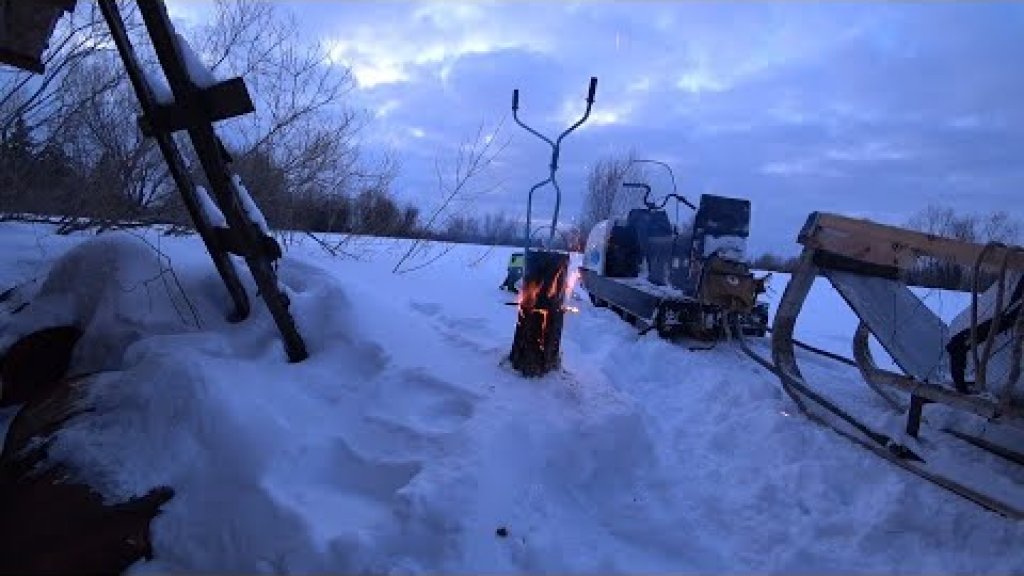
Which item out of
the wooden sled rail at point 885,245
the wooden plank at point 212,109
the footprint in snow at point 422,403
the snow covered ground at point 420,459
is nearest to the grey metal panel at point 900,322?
the wooden sled rail at point 885,245

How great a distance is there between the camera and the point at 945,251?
4.57 metres

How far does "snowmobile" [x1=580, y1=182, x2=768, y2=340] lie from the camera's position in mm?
7797

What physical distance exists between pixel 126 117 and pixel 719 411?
7.90 meters

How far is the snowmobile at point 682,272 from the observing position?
780 cm

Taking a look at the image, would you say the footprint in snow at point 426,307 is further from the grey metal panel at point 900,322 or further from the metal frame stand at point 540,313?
the grey metal panel at point 900,322

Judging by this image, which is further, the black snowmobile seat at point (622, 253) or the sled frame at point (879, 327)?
the black snowmobile seat at point (622, 253)

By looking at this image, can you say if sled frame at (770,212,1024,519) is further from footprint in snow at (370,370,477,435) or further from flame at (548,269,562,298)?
footprint in snow at (370,370,477,435)

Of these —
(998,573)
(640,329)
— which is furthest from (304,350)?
(640,329)

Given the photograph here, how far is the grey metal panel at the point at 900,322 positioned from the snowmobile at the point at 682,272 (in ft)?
7.74

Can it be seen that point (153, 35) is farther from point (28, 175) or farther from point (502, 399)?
point (28, 175)

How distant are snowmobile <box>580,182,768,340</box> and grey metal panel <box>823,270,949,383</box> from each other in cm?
236

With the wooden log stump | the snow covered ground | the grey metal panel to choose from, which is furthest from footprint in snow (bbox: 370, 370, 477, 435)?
the grey metal panel

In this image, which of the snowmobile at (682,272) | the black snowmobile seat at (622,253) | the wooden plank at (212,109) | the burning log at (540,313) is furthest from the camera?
the black snowmobile seat at (622,253)

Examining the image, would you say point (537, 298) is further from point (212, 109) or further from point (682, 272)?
point (682, 272)
